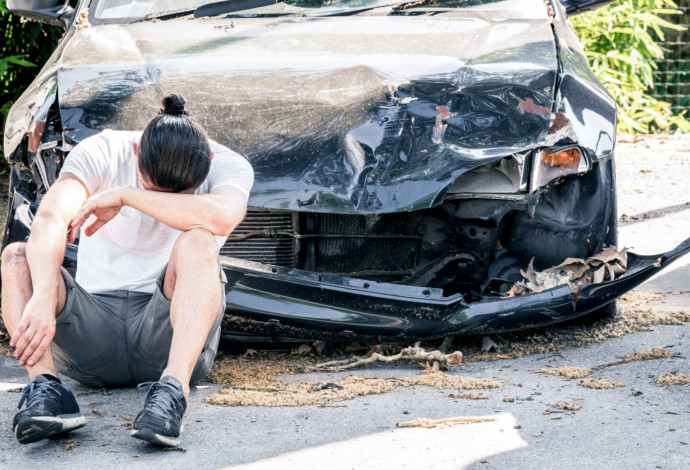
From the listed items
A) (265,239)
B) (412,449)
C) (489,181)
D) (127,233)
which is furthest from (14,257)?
(489,181)

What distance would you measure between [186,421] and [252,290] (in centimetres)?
64

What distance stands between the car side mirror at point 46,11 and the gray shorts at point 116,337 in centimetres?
192

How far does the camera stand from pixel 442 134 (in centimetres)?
370

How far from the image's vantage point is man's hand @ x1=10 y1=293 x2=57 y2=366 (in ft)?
9.47

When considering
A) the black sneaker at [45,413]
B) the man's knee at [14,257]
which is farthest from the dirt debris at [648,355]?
the man's knee at [14,257]

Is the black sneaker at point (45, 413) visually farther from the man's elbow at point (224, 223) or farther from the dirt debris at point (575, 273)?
the dirt debris at point (575, 273)

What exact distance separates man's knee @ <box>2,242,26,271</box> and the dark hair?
0.46 meters

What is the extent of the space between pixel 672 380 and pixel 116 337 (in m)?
1.98

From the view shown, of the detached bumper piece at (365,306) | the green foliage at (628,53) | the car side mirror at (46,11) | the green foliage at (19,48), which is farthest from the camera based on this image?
the green foliage at (628,53)

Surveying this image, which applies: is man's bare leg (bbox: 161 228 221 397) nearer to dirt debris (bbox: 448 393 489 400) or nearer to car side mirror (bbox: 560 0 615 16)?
dirt debris (bbox: 448 393 489 400)

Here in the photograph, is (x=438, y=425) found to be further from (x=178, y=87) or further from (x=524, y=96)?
(x=178, y=87)

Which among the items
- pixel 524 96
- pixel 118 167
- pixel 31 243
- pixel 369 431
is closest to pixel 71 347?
pixel 31 243

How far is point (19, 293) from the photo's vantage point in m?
3.01

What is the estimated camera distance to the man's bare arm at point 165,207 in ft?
Result: 10.2
